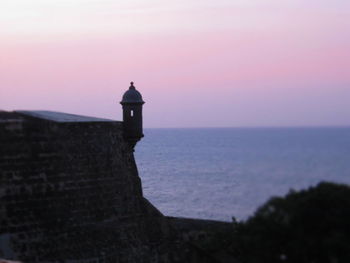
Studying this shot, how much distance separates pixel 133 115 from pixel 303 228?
416 inches

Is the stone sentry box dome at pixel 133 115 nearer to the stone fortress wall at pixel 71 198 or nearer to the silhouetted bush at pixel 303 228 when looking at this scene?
the stone fortress wall at pixel 71 198

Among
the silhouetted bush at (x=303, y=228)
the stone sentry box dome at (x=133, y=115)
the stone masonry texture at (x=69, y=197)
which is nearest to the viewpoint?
the silhouetted bush at (x=303, y=228)

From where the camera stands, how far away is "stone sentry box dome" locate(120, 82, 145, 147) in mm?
19641

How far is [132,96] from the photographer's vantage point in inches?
803

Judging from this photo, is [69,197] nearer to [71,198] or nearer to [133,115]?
[71,198]

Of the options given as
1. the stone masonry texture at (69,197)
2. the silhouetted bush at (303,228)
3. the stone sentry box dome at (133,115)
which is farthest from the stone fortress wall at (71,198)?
the silhouetted bush at (303,228)

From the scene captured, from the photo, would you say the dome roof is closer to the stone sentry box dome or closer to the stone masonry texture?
the stone sentry box dome

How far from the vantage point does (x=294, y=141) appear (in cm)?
1451

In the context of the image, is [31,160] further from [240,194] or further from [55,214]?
[240,194]

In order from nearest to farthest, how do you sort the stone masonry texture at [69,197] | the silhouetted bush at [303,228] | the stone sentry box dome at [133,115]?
the silhouetted bush at [303,228] < the stone masonry texture at [69,197] < the stone sentry box dome at [133,115]

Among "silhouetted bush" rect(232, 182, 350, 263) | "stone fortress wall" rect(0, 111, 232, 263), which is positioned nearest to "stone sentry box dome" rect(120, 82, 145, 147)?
"stone fortress wall" rect(0, 111, 232, 263)

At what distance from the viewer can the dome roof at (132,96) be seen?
66.5 ft

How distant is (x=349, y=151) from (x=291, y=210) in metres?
4.16

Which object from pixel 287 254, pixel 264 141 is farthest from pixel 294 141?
pixel 287 254
